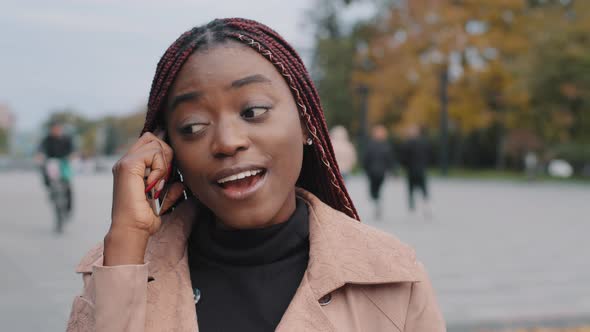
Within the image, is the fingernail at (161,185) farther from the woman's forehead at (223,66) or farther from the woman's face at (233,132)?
the woman's forehead at (223,66)

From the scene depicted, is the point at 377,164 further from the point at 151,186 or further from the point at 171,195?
the point at 151,186

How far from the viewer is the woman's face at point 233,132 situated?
5.28 feet

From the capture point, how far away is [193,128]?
1638 mm

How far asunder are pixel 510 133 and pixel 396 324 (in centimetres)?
3579

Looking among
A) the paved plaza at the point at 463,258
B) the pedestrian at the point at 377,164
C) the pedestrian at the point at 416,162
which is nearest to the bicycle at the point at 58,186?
the paved plaza at the point at 463,258

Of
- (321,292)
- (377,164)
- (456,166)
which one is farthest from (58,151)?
(456,166)

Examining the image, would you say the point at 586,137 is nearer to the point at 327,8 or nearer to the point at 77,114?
the point at 327,8

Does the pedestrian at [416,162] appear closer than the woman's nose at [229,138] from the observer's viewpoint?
No

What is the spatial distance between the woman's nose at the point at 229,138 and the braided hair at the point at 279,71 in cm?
19

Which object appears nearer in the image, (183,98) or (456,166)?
(183,98)

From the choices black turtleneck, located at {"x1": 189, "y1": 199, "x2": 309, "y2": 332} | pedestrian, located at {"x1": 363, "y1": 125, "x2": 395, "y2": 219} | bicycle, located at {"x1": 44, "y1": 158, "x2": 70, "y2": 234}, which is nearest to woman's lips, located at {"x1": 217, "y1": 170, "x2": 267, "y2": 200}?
black turtleneck, located at {"x1": 189, "y1": 199, "x2": 309, "y2": 332}

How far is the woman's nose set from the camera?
1.58 m

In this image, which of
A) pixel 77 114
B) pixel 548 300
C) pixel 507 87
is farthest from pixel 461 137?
pixel 77 114

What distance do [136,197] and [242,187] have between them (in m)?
0.25
